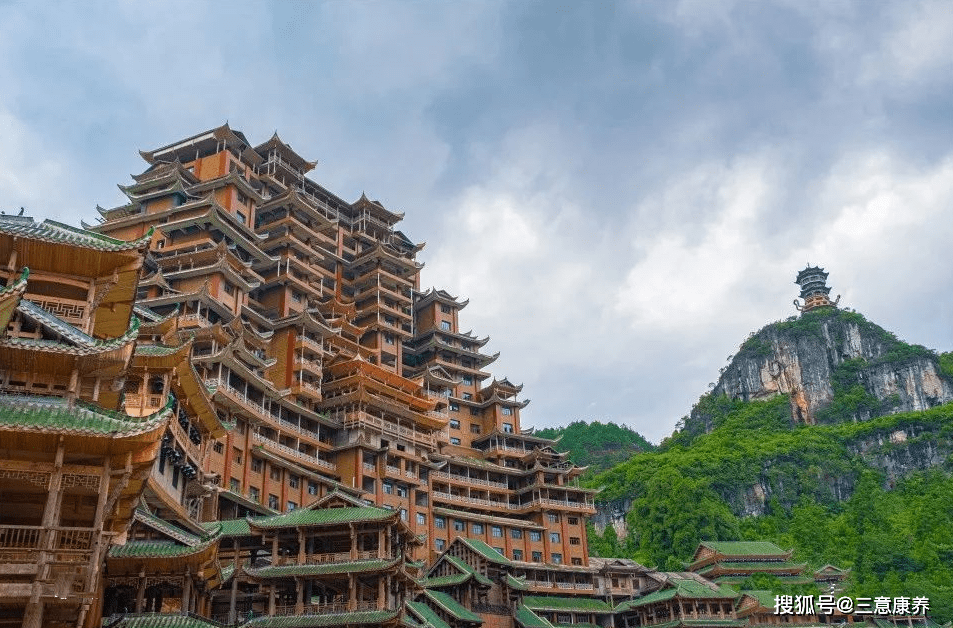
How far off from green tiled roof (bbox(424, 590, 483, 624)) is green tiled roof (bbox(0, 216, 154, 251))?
95.9 feet

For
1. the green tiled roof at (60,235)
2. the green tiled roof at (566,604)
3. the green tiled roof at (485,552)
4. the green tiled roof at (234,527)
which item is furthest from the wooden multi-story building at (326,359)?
the green tiled roof at (60,235)

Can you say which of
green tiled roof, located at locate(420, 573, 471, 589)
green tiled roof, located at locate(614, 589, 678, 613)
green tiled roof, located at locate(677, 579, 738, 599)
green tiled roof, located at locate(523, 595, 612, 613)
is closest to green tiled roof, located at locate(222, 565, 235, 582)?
green tiled roof, located at locate(420, 573, 471, 589)

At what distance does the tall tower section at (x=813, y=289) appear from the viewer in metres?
152

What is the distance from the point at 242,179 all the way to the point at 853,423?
100041 mm

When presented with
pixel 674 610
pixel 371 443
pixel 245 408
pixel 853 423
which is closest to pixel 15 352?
pixel 245 408

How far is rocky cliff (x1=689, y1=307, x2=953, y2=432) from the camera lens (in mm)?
133375

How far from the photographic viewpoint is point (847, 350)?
141500 millimetres

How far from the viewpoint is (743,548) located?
82625 millimetres

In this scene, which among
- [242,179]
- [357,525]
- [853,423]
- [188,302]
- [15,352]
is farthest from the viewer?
[853,423]

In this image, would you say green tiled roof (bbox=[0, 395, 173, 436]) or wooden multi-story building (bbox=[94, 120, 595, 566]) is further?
wooden multi-story building (bbox=[94, 120, 595, 566])

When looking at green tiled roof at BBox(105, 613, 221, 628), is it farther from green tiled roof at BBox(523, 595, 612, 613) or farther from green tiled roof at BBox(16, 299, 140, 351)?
green tiled roof at BBox(523, 595, 612, 613)

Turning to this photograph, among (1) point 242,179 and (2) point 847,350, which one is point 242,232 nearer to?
(1) point 242,179

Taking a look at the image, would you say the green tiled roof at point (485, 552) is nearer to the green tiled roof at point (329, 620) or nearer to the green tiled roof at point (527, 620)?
the green tiled roof at point (527, 620)

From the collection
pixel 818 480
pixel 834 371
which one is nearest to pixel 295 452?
pixel 818 480
